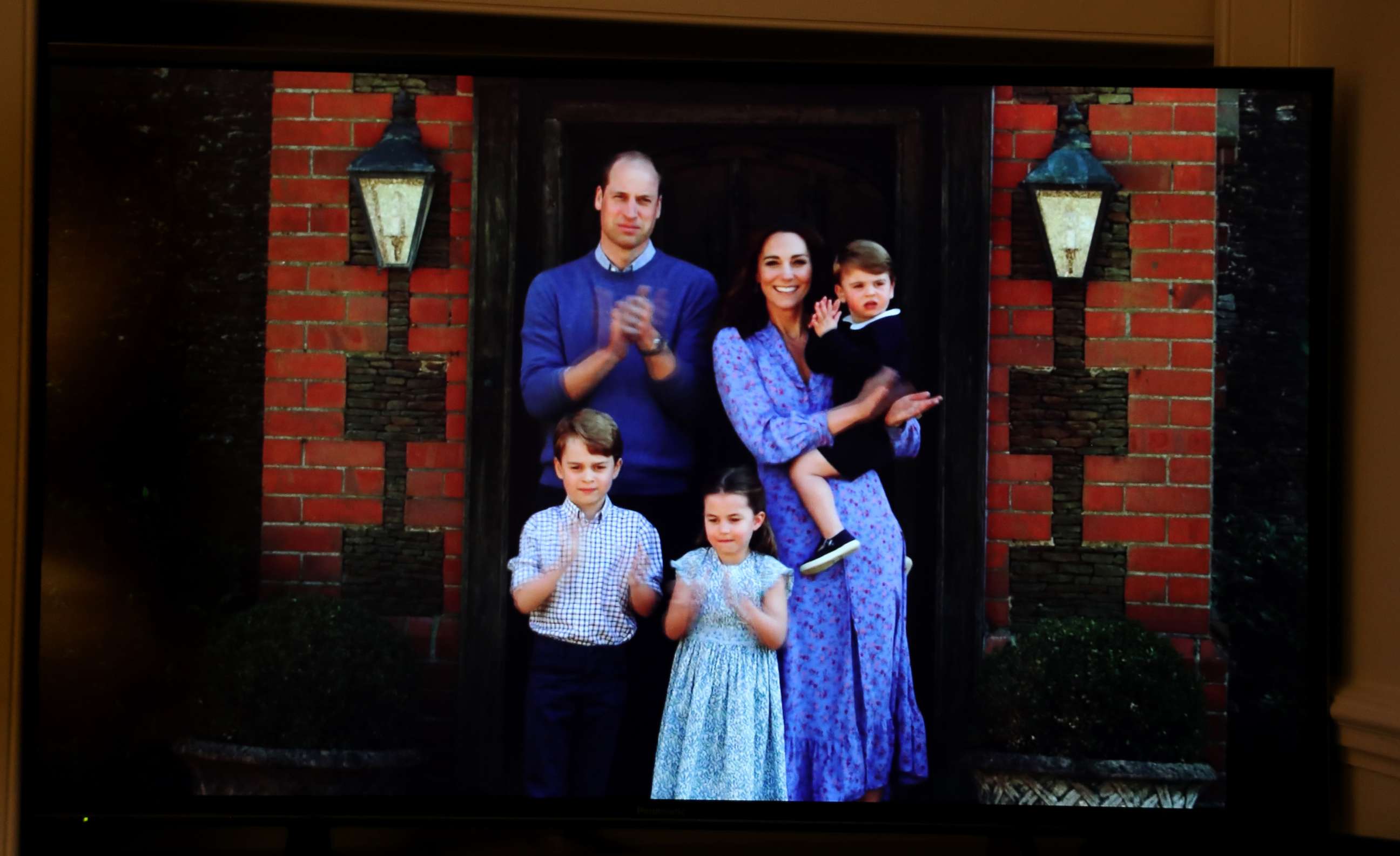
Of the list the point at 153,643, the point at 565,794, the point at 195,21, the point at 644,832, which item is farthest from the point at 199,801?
the point at 195,21

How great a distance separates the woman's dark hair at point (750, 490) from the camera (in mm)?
2594

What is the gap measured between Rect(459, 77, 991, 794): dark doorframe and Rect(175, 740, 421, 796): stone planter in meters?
0.16

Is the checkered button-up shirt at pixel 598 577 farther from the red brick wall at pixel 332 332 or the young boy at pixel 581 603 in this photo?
the red brick wall at pixel 332 332

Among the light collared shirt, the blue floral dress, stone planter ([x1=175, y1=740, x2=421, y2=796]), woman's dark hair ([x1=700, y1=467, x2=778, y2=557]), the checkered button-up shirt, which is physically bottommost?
stone planter ([x1=175, y1=740, x2=421, y2=796])

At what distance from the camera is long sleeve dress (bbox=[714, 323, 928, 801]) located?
8.50 ft

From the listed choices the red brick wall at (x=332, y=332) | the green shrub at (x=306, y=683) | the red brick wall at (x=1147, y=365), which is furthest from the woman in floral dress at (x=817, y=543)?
the green shrub at (x=306, y=683)

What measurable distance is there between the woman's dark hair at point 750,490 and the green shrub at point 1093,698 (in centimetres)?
55

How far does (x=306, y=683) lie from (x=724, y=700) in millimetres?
892

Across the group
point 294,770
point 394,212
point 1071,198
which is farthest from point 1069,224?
point 294,770

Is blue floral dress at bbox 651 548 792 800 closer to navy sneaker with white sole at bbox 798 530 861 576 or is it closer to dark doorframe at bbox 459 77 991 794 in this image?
navy sneaker with white sole at bbox 798 530 861 576

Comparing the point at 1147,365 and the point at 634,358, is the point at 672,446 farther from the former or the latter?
the point at 1147,365

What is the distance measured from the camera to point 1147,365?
264 centimetres

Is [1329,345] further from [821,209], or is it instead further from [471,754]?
[471,754]

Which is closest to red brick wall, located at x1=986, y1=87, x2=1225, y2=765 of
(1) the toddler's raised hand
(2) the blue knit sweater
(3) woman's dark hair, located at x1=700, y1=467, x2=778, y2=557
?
(1) the toddler's raised hand
